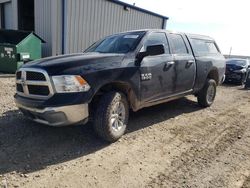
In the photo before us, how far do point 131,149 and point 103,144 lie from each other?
469mm

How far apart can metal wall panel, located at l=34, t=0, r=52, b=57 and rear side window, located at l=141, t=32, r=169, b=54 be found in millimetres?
7912

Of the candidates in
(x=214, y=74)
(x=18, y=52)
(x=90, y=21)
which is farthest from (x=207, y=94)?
(x=90, y=21)

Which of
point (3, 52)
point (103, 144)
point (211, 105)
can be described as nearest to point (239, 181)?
point (103, 144)

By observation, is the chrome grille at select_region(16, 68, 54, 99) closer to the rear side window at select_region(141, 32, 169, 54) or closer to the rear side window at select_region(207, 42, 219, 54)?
the rear side window at select_region(141, 32, 169, 54)

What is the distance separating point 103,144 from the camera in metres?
4.52

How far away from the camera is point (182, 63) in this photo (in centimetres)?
606

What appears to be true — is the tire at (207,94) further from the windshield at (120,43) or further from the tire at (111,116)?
the tire at (111,116)

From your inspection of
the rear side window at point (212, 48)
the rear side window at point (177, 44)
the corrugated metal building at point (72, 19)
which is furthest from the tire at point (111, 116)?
the corrugated metal building at point (72, 19)

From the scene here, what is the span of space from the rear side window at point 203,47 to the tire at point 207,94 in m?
0.80

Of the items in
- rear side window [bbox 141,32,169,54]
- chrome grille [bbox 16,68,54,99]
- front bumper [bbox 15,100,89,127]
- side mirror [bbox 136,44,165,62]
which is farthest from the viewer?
rear side window [bbox 141,32,169,54]

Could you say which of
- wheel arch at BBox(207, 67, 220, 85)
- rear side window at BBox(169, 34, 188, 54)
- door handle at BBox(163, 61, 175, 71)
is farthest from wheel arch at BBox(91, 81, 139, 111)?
wheel arch at BBox(207, 67, 220, 85)

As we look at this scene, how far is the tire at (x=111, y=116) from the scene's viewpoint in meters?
4.28

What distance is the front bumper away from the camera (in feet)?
12.8

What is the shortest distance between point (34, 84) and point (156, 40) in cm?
256
